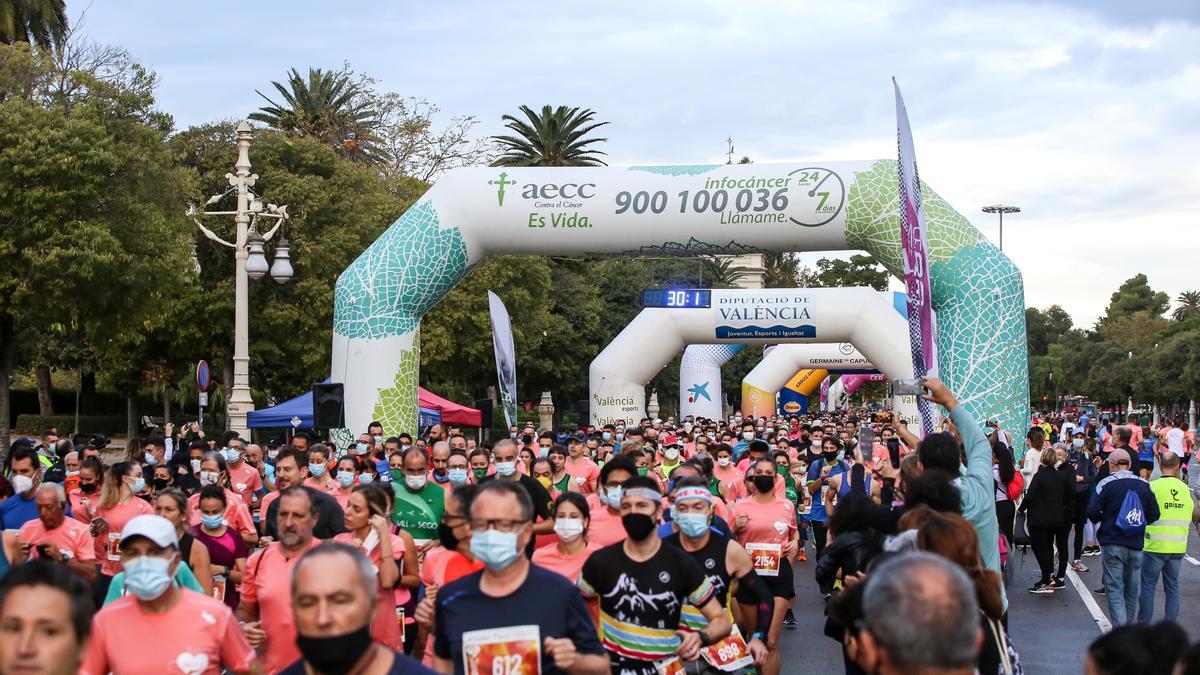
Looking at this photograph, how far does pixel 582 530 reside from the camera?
7.03m

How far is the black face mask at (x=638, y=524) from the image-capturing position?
611 cm

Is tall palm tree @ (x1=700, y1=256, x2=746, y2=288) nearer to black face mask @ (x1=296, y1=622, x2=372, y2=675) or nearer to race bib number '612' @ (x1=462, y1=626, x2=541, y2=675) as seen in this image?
race bib number '612' @ (x1=462, y1=626, x2=541, y2=675)

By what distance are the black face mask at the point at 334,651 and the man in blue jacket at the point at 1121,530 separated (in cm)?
859

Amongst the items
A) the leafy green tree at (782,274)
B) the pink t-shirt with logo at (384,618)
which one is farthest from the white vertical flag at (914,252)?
the leafy green tree at (782,274)

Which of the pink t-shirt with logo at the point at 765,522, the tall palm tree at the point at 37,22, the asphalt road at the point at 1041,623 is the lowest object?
the asphalt road at the point at 1041,623

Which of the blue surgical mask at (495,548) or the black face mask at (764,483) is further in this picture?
the black face mask at (764,483)

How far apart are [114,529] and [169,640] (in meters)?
4.35

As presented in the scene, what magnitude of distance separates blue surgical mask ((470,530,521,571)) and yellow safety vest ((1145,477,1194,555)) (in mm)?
7755

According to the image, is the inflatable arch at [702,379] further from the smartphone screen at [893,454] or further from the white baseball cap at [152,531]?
the white baseball cap at [152,531]

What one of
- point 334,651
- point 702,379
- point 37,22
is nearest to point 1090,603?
point 334,651

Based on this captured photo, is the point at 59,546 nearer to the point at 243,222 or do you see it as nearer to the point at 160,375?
the point at 243,222

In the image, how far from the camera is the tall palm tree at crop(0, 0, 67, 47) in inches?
1494

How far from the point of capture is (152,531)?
5.27m

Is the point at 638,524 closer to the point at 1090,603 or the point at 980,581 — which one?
the point at 980,581
